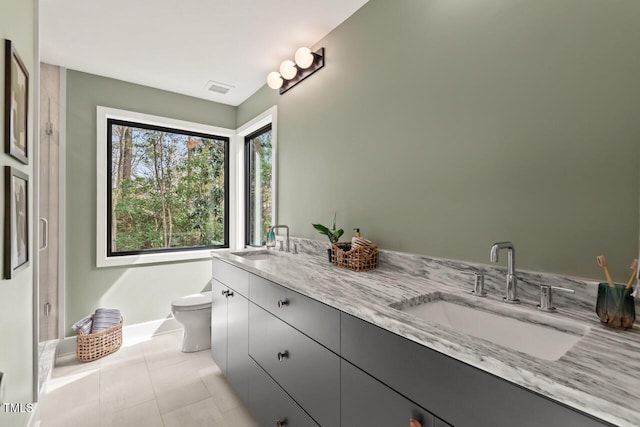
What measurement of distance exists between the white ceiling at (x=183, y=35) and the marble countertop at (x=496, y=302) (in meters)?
1.60

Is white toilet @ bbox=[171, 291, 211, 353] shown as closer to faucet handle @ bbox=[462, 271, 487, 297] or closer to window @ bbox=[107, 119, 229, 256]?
window @ bbox=[107, 119, 229, 256]

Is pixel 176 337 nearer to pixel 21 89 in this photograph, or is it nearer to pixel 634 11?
pixel 21 89

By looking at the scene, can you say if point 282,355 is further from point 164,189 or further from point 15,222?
point 164,189

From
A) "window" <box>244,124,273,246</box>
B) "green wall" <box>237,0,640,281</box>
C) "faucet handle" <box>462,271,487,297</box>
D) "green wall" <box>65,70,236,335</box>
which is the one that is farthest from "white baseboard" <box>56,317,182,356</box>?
"faucet handle" <box>462,271,487,297</box>

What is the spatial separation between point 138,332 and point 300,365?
2402 millimetres

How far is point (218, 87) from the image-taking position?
3.04 m

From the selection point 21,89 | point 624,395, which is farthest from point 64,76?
point 624,395

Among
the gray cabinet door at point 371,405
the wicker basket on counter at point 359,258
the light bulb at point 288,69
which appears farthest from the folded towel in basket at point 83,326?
the light bulb at point 288,69

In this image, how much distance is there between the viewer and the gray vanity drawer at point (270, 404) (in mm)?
1281

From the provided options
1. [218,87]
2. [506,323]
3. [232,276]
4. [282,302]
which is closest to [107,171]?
[218,87]

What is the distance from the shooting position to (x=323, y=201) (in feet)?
7.18

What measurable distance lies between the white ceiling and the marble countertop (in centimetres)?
160

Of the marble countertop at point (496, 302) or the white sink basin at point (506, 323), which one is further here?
the white sink basin at point (506, 323)

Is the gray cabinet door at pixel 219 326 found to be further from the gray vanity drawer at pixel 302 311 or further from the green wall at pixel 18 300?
the green wall at pixel 18 300
